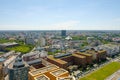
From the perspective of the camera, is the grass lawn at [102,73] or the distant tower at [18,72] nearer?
the distant tower at [18,72]

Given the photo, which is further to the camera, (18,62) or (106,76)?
(106,76)

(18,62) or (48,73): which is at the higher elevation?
(18,62)

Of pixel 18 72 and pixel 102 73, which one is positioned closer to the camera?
pixel 18 72

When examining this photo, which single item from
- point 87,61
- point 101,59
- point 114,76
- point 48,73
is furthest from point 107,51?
point 48,73

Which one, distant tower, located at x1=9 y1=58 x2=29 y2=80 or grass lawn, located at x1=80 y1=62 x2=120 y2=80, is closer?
distant tower, located at x1=9 y1=58 x2=29 y2=80

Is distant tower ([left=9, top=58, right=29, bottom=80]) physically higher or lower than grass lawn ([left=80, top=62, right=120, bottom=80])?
higher

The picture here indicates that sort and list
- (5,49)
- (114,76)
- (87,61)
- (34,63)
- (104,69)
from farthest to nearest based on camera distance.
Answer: (5,49) → (87,61) → (104,69) → (34,63) → (114,76)

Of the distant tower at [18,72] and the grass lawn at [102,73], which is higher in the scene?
the distant tower at [18,72]

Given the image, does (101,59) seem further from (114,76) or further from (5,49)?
(5,49)

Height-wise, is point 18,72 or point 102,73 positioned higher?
point 18,72

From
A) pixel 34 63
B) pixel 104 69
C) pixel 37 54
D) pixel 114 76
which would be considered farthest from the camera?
pixel 37 54
